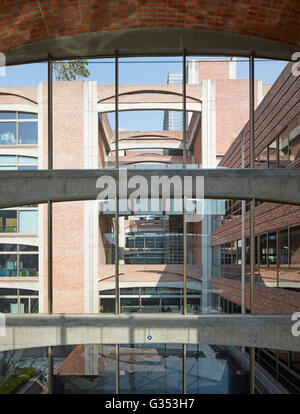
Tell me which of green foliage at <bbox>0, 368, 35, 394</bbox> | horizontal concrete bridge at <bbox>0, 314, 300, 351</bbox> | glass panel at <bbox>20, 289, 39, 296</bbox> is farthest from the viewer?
glass panel at <bbox>20, 289, 39, 296</bbox>

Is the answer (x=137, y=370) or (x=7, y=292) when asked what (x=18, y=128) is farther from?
(x=137, y=370)

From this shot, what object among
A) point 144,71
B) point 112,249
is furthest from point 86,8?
point 112,249

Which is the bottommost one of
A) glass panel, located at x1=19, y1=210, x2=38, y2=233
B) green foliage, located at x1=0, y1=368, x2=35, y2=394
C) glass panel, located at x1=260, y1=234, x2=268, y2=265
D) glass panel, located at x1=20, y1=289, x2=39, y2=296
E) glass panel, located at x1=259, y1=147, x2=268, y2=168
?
green foliage, located at x1=0, y1=368, x2=35, y2=394

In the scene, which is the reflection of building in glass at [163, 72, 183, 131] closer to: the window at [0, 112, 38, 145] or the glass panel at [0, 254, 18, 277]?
the window at [0, 112, 38, 145]

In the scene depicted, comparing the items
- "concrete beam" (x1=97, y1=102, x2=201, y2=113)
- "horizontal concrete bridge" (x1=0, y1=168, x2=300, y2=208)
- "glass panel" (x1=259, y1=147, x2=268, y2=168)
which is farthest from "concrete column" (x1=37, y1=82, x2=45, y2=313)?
"glass panel" (x1=259, y1=147, x2=268, y2=168)

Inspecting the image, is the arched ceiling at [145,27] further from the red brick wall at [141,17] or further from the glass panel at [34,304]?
the glass panel at [34,304]

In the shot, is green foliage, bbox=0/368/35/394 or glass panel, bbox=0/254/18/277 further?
glass panel, bbox=0/254/18/277

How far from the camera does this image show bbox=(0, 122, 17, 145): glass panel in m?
14.9

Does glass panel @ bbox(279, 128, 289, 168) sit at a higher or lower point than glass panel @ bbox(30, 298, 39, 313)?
higher

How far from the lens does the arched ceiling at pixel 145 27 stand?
7930mm

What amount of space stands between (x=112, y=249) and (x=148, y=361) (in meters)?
3.99

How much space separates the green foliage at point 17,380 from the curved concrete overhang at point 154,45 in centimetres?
753

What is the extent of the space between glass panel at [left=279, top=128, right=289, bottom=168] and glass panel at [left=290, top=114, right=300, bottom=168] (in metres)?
0.30

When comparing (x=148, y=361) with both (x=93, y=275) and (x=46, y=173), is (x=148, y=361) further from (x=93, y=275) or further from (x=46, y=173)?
(x=93, y=275)
